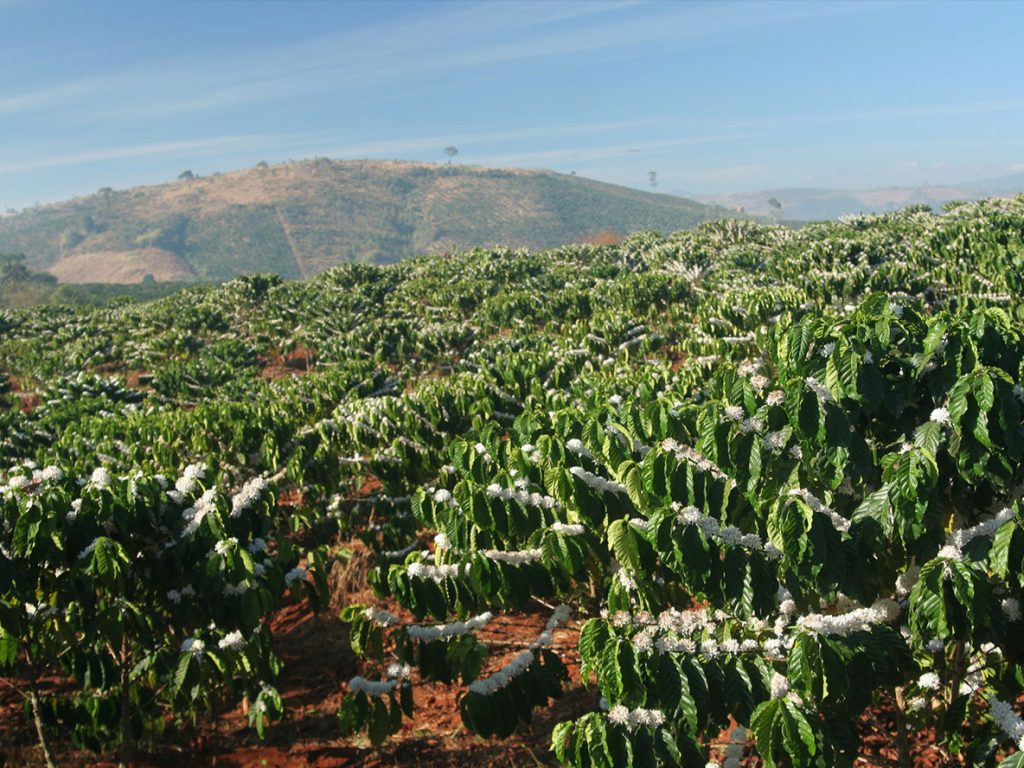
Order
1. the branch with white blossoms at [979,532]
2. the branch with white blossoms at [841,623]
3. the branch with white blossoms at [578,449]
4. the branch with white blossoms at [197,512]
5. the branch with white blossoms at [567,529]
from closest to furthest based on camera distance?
the branch with white blossoms at [841,623] < the branch with white blossoms at [979,532] < the branch with white blossoms at [567,529] < the branch with white blossoms at [578,449] < the branch with white blossoms at [197,512]

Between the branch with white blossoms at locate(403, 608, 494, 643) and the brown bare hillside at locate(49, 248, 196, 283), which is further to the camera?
the brown bare hillside at locate(49, 248, 196, 283)

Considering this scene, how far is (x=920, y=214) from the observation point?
4434cm

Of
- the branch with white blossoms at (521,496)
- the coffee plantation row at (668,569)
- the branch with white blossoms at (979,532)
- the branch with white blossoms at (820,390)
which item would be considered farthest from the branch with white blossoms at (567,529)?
the branch with white blossoms at (979,532)

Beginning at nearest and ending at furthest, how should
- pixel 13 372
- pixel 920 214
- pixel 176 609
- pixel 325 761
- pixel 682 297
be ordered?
pixel 176 609 < pixel 325 761 < pixel 682 297 < pixel 13 372 < pixel 920 214

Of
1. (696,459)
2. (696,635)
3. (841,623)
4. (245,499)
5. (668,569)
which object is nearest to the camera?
(841,623)

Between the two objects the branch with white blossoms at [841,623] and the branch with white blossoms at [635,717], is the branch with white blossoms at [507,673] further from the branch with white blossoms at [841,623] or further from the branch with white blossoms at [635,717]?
the branch with white blossoms at [841,623]

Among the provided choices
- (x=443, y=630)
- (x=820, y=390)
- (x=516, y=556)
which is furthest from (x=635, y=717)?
(x=820, y=390)

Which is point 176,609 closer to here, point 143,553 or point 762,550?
point 143,553

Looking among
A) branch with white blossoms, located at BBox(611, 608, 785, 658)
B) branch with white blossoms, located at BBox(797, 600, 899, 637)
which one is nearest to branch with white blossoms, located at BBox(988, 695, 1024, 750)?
branch with white blossoms, located at BBox(797, 600, 899, 637)

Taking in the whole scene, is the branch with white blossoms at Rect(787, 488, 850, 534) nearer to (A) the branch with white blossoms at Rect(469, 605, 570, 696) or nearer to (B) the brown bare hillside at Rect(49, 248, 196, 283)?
(A) the branch with white blossoms at Rect(469, 605, 570, 696)

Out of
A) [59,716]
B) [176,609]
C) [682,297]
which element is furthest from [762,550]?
[682,297]

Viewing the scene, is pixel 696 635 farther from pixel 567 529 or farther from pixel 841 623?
pixel 841 623

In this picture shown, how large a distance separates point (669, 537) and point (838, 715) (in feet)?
3.70

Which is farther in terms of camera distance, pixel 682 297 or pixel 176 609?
pixel 682 297
